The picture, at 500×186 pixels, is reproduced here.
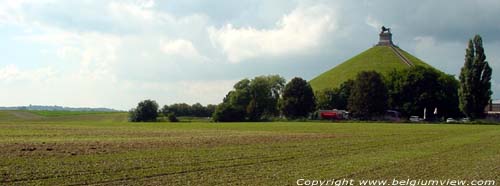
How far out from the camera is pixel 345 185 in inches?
691

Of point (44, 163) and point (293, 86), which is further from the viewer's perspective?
point (293, 86)

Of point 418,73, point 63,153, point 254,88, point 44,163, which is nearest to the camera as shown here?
point 44,163

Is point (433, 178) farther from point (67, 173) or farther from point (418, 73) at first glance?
point (418, 73)

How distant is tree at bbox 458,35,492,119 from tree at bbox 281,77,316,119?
39.6 meters

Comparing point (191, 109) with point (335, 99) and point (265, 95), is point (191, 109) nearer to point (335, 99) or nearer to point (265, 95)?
point (265, 95)

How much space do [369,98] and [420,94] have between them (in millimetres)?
14765

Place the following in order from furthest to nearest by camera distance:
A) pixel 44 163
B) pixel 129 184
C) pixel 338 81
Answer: pixel 338 81 < pixel 44 163 < pixel 129 184

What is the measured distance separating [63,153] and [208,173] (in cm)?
1042

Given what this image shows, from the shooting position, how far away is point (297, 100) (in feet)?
455

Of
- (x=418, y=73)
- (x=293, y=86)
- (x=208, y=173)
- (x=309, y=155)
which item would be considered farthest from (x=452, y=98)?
(x=208, y=173)

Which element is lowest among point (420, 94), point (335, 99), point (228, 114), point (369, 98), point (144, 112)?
point (228, 114)

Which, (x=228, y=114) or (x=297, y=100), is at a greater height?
(x=297, y=100)

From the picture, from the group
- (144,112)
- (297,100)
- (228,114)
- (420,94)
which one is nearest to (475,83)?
(420,94)

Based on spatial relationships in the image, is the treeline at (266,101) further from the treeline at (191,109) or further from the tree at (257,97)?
the treeline at (191,109)
